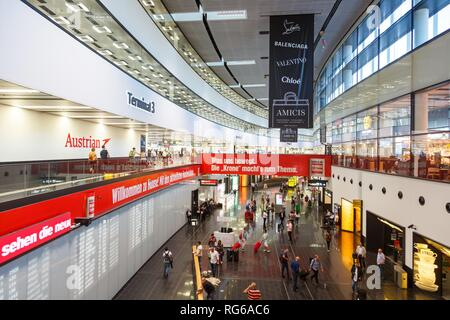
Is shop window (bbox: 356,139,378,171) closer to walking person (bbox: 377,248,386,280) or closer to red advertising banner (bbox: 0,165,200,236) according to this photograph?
walking person (bbox: 377,248,386,280)

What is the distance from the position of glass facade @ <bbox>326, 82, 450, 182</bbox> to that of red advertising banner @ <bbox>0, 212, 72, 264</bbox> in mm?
9697

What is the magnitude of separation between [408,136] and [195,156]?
15.0 m

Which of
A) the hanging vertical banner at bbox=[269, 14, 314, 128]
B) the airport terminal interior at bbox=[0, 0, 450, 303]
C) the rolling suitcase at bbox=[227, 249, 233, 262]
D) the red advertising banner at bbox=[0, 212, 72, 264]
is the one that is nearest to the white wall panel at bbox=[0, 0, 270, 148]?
the airport terminal interior at bbox=[0, 0, 450, 303]

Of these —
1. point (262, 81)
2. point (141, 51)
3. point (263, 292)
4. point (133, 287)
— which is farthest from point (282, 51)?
point (262, 81)

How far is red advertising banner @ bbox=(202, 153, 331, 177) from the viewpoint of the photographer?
22234 millimetres

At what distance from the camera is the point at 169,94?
18172 mm

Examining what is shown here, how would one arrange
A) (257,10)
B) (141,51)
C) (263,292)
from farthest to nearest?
(257,10), (141,51), (263,292)

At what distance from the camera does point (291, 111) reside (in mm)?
13859

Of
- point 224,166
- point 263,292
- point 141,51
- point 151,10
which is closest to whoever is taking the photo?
point 263,292

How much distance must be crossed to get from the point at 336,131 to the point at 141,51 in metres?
Result: 15.9

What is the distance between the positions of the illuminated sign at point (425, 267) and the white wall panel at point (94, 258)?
33.5 feet

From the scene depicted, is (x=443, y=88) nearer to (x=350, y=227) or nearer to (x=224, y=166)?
(x=350, y=227)

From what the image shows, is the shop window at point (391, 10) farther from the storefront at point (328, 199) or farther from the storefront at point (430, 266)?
the storefront at point (328, 199)

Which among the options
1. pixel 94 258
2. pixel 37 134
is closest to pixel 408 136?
pixel 94 258
